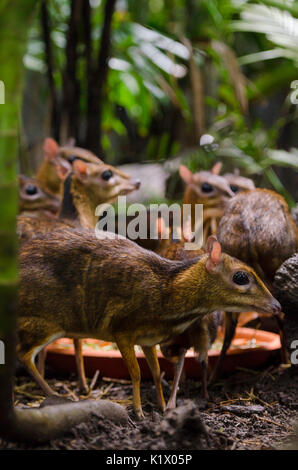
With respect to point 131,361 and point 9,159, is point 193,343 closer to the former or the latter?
point 131,361

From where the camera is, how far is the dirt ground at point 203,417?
91.8 inches

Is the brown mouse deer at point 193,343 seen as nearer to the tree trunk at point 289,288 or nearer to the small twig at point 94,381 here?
the tree trunk at point 289,288

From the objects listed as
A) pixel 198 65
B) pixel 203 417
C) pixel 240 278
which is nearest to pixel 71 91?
pixel 198 65

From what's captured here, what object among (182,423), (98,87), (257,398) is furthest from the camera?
(98,87)

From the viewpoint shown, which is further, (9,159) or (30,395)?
(30,395)

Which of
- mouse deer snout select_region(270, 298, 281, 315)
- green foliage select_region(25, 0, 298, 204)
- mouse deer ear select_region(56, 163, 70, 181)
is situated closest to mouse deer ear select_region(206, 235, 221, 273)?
mouse deer snout select_region(270, 298, 281, 315)

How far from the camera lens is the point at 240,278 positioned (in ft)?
10.0

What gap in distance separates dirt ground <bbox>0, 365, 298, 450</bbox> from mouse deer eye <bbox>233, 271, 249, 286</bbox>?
2.16ft

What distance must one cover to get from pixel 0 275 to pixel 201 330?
5.78ft

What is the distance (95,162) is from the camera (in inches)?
200

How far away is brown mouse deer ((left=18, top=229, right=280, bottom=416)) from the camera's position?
3025mm

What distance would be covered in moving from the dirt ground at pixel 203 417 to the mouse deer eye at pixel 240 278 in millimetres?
658

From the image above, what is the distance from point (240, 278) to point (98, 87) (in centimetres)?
370
